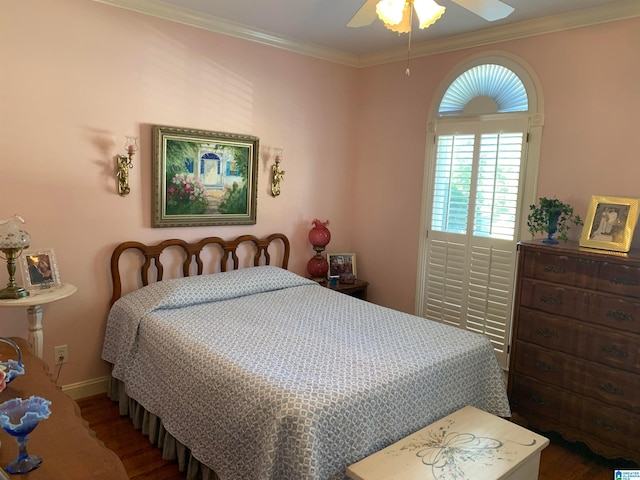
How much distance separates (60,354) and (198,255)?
1076 mm

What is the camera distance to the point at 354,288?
4.12 m

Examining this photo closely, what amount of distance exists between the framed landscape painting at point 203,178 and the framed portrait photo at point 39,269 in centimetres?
70

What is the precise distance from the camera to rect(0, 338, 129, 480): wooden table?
1.36 metres

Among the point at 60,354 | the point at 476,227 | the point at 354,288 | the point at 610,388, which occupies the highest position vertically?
the point at 476,227

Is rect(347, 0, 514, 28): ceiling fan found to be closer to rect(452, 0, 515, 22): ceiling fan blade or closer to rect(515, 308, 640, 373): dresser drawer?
rect(452, 0, 515, 22): ceiling fan blade

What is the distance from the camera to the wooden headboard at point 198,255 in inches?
122

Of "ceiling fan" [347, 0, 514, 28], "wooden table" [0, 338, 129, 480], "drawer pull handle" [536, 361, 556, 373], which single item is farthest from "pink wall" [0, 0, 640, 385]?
"wooden table" [0, 338, 129, 480]

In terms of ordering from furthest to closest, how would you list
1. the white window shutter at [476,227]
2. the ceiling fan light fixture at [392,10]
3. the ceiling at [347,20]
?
1. the white window shutter at [476,227]
2. the ceiling at [347,20]
3. the ceiling fan light fixture at [392,10]

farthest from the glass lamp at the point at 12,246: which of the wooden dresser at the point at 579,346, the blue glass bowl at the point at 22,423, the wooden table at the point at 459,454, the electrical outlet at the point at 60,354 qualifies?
the wooden dresser at the point at 579,346

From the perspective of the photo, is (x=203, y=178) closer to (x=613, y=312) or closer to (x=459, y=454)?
(x=459, y=454)

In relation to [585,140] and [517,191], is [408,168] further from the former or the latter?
[585,140]

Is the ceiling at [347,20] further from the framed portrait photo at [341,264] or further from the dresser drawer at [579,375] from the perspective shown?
the dresser drawer at [579,375]

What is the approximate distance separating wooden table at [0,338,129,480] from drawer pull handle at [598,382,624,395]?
2426 millimetres

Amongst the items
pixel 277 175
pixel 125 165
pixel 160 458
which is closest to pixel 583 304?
pixel 277 175
